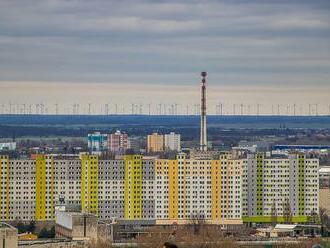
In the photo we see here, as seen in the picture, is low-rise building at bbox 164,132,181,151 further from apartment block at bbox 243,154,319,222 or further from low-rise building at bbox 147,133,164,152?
apartment block at bbox 243,154,319,222

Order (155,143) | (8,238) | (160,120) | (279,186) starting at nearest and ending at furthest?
(8,238) → (279,186) → (155,143) → (160,120)

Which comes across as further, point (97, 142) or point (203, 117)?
point (97, 142)

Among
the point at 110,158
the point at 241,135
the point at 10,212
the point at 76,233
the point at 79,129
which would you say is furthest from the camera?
the point at 79,129

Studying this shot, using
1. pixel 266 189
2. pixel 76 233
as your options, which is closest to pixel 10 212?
pixel 266 189

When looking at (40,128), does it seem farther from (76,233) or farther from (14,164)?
(76,233)

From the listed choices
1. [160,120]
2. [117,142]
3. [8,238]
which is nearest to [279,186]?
[8,238]

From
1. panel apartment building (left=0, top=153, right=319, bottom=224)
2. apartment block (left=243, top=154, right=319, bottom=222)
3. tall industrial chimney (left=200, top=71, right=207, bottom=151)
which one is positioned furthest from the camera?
tall industrial chimney (left=200, top=71, right=207, bottom=151)

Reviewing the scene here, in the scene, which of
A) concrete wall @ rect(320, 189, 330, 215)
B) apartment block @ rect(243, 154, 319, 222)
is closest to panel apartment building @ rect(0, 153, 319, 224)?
apartment block @ rect(243, 154, 319, 222)

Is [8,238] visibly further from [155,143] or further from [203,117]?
[155,143]
